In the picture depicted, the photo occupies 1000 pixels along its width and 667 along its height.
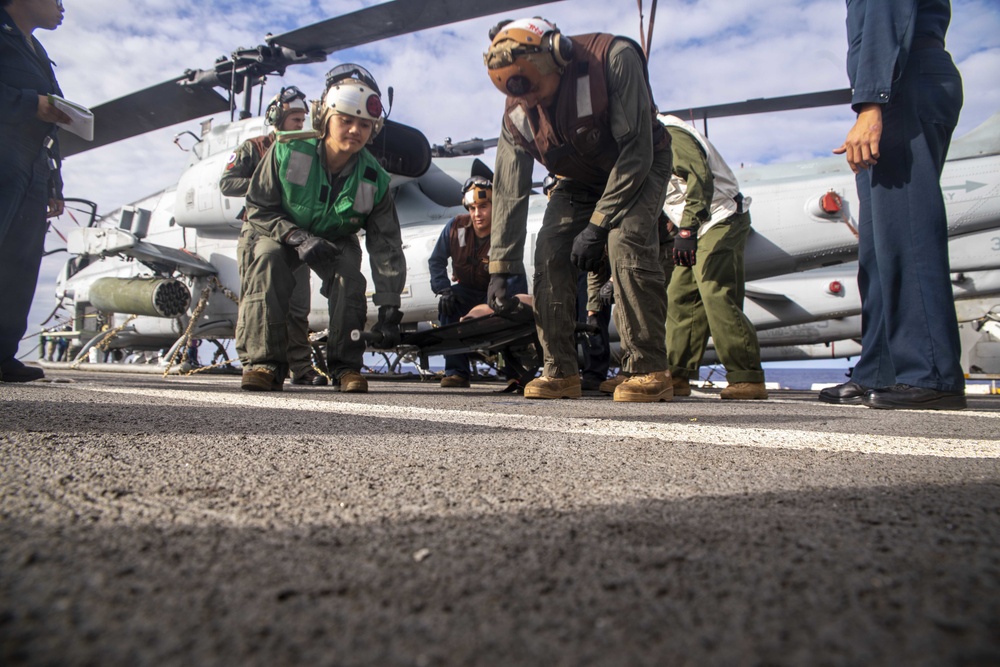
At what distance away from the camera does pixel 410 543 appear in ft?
1.68

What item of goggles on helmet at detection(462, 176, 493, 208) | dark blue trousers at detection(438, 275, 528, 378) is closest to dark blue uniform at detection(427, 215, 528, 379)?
dark blue trousers at detection(438, 275, 528, 378)

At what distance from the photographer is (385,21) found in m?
7.06

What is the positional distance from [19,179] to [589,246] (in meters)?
2.68

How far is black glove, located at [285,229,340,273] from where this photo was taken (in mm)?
3024

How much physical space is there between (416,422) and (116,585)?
3.36 ft

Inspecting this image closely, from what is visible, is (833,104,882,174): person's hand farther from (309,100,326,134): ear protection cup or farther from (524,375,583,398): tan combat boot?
(309,100,326,134): ear protection cup

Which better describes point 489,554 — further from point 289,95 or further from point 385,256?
point 289,95

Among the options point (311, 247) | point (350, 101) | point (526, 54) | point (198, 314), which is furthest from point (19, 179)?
point (198, 314)

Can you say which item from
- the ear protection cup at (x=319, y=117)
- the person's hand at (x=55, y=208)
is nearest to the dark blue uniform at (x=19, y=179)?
the person's hand at (x=55, y=208)

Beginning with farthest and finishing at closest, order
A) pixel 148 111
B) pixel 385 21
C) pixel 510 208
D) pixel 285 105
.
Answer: pixel 148 111 → pixel 385 21 → pixel 285 105 → pixel 510 208

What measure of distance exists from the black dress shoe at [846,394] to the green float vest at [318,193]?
7.68 feet

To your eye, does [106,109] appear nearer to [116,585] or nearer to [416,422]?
[416,422]

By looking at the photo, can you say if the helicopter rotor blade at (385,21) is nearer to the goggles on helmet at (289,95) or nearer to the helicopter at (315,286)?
the helicopter at (315,286)

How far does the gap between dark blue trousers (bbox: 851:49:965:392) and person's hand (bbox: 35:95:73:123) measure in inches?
138
